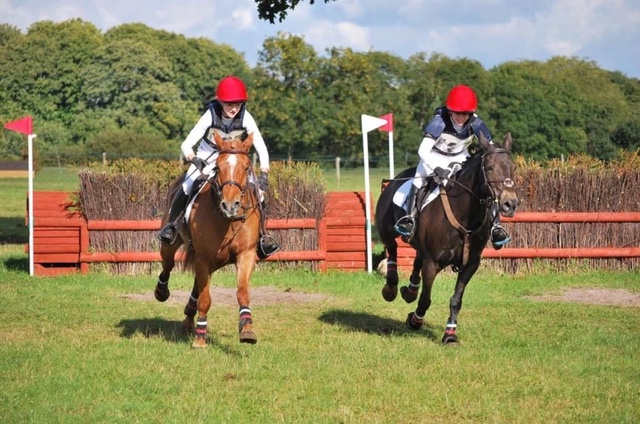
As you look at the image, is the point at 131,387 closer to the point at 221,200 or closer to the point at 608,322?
the point at 221,200

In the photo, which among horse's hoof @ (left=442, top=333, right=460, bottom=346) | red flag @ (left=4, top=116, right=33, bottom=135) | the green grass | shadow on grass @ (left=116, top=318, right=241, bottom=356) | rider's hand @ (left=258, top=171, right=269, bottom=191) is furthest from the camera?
red flag @ (left=4, top=116, right=33, bottom=135)

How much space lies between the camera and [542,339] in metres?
11.9

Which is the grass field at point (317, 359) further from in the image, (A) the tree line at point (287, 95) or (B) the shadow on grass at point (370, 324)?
(A) the tree line at point (287, 95)

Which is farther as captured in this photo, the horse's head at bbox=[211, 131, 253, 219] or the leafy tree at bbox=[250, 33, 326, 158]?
the leafy tree at bbox=[250, 33, 326, 158]

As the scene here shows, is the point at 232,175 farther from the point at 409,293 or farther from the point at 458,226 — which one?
the point at 409,293

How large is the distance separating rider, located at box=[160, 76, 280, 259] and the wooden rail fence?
19.3 feet

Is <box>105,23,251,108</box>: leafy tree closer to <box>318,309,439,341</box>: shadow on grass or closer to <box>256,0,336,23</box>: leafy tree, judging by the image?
<box>256,0,336,23</box>: leafy tree

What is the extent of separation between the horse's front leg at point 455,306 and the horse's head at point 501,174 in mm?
1244

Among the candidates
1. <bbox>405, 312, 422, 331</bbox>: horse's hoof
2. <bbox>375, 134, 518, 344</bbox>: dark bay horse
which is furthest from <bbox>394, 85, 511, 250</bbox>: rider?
<bbox>405, 312, 422, 331</bbox>: horse's hoof

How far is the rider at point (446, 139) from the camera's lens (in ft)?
39.1

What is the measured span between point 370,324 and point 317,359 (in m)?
2.85

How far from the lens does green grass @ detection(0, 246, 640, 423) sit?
8.45 metres

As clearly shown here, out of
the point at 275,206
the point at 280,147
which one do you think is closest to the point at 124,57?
the point at 280,147

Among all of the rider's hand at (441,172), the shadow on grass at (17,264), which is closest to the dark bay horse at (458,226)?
the rider's hand at (441,172)
